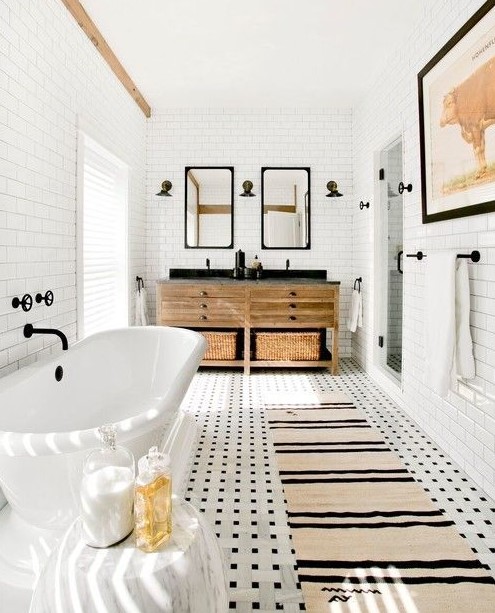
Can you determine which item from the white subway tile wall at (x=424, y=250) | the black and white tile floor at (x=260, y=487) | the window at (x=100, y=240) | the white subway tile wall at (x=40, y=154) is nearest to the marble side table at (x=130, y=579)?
the black and white tile floor at (x=260, y=487)

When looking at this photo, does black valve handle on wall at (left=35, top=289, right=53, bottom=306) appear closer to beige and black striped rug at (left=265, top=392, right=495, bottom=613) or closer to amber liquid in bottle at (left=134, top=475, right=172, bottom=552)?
beige and black striped rug at (left=265, top=392, right=495, bottom=613)

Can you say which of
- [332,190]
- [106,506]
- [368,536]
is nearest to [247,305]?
[332,190]

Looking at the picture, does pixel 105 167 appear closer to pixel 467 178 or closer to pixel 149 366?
pixel 149 366

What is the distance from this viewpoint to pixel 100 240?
4.07 metres

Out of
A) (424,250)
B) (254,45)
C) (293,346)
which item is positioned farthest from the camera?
(293,346)

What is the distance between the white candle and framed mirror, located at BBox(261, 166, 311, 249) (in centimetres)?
431

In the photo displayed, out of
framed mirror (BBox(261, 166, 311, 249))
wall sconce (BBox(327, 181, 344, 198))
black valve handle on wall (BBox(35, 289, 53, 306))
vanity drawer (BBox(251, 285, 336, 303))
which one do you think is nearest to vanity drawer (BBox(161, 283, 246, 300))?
vanity drawer (BBox(251, 285, 336, 303))

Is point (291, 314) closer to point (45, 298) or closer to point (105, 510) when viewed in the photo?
point (45, 298)

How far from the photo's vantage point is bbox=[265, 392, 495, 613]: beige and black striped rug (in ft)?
5.35

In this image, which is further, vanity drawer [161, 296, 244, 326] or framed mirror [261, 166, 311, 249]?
framed mirror [261, 166, 311, 249]

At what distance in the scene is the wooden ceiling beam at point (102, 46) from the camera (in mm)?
3064

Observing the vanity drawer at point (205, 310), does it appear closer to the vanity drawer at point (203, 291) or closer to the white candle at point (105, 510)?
the vanity drawer at point (203, 291)

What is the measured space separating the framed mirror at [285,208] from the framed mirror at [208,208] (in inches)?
15.5

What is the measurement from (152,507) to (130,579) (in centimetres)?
14
